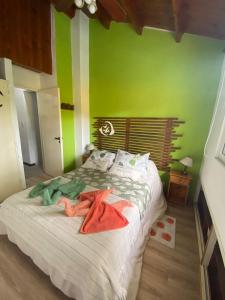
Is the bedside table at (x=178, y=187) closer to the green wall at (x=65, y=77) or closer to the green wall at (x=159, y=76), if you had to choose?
the green wall at (x=159, y=76)

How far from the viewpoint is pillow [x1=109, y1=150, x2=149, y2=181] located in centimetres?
220

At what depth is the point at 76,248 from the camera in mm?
1062

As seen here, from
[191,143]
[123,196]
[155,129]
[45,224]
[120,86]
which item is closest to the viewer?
[45,224]

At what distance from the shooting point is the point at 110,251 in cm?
105

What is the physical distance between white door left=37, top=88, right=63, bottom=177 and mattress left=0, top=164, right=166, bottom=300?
1.56 meters

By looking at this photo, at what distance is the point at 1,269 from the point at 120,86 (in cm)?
293

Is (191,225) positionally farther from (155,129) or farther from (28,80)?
(28,80)

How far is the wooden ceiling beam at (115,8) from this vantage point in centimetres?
192

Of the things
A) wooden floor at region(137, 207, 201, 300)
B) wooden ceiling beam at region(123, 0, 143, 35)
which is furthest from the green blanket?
wooden ceiling beam at region(123, 0, 143, 35)

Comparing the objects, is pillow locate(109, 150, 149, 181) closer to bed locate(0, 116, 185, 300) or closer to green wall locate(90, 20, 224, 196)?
bed locate(0, 116, 185, 300)

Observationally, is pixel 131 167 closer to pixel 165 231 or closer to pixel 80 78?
pixel 165 231

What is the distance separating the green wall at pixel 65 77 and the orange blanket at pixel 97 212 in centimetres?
185

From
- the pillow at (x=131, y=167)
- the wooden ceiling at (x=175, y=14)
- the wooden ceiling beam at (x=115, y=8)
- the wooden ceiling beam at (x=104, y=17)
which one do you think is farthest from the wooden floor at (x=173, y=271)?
the wooden ceiling beam at (x=104, y=17)

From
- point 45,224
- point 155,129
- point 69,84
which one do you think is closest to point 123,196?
point 45,224
